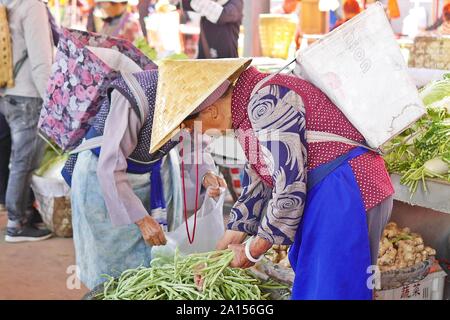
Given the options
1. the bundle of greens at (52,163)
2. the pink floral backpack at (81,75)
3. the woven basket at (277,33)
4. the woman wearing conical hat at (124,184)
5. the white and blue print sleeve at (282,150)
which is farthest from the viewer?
the woven basket at (277,33)

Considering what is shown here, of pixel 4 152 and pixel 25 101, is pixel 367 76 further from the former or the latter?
pixel 4 152

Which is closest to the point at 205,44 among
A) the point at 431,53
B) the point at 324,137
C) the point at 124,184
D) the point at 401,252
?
the point at 431,53

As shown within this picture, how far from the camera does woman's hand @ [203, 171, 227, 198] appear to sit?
10.0ft

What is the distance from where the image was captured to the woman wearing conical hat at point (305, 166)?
1.89m

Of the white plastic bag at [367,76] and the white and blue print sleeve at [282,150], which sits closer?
the white and blue print sleeve at [282,150]

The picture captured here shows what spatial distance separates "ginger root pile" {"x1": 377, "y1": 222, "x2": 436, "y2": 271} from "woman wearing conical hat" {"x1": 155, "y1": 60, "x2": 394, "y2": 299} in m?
0.75

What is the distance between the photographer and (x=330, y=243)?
1.96 metres

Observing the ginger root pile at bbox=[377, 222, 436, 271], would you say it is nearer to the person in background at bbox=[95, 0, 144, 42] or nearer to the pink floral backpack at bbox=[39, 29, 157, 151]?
the pink floral backpack at bbox=[39, 29, 157, 151]

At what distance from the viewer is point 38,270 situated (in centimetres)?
438

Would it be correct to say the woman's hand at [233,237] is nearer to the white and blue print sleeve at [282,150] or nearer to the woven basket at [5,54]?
the white and blue print sleeve at [282,150]

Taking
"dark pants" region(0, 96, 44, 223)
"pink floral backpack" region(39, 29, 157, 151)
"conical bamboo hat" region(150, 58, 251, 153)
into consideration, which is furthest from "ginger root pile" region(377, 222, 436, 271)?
"dark pants" region(0, 96, 44, 223)

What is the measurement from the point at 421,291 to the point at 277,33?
3.20 metres

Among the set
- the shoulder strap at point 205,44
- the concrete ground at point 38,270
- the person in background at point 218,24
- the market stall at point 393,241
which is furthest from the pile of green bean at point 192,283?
the shoulder strap at point 205,44

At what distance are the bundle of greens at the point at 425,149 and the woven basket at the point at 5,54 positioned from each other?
2767 mm
